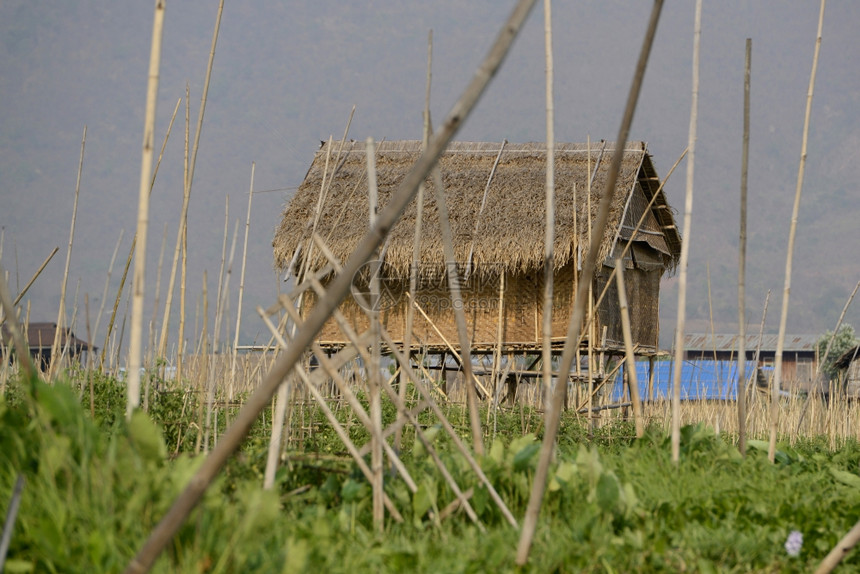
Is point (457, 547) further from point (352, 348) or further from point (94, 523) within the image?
point (94, 523)

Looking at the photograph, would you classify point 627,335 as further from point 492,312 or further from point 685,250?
point 492,312

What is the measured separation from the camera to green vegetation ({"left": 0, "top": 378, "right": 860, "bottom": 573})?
1.70 metres

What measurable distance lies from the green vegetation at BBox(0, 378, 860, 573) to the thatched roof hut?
5856mm

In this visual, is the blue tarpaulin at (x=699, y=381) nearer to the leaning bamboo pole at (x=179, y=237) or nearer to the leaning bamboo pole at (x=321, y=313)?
the leaning bamboo pole at (x=179, y=237)

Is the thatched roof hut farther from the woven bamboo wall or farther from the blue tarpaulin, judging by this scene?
the blue tarpaulin

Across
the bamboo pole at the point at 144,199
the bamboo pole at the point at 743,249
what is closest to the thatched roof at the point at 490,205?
the bamboo pole at the point at 743,249

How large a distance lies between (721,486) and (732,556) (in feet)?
1.89

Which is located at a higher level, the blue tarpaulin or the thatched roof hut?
the thatched roof hut

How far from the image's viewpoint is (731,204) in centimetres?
14075

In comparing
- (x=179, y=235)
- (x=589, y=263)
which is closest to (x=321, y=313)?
(x=589, y=263)

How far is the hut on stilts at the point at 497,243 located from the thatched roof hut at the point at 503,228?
0.05 feet

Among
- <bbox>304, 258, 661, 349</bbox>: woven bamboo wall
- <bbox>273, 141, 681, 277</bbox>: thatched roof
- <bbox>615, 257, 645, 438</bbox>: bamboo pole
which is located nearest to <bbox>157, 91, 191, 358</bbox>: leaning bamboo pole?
<bbox>615, 257, 645, 438</bbox>: bamboo pole

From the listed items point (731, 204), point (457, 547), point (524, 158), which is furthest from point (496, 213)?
point (731, 204)

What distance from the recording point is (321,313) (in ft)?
5.04
